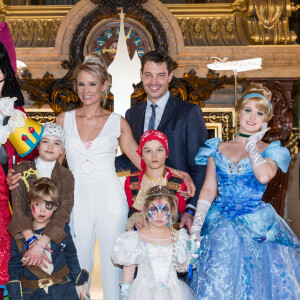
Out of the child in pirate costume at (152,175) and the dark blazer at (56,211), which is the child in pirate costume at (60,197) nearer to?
the dark blazer at (56,211)

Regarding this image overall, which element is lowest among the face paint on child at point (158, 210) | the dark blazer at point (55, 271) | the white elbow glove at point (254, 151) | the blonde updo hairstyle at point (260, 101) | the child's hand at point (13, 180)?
the dark blazer at point (55, 271)

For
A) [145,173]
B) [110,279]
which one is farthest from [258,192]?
[110,279]

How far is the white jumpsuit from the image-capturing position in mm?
3527

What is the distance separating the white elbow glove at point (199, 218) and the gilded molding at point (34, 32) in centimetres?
400

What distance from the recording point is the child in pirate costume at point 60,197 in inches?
129

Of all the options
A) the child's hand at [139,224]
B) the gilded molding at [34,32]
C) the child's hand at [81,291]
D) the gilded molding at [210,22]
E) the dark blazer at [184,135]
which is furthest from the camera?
the gilded molding at [34,32]

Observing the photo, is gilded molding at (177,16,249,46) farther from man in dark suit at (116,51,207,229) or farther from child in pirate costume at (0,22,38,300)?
child in pirate costume at (0,22,38,300)

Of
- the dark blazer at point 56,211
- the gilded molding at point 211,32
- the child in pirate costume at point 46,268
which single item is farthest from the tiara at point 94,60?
the gilded molding at point 211,32

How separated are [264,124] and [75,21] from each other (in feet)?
12.0

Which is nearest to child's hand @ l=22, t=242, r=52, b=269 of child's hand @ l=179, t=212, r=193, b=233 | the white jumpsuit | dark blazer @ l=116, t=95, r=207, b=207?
the white jumpsuit

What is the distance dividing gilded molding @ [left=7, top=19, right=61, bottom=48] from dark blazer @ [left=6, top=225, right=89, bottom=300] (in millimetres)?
3954

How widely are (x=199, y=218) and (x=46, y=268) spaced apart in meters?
0.93

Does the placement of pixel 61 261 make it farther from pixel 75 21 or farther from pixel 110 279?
pixel 75 21

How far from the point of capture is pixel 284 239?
11.1 ft
